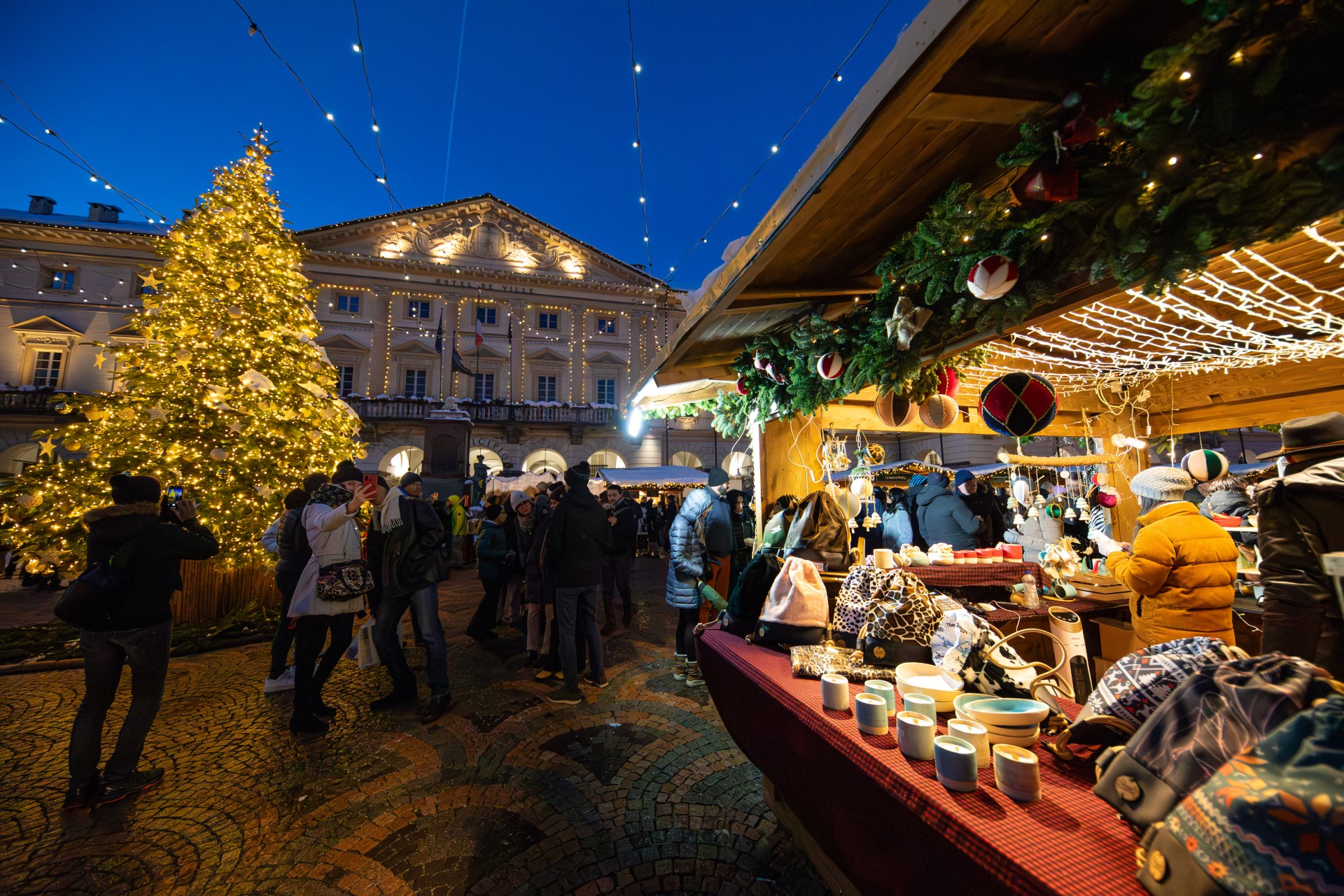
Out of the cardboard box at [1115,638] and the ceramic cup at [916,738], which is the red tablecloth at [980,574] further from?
the ceramic cup at [916,738]

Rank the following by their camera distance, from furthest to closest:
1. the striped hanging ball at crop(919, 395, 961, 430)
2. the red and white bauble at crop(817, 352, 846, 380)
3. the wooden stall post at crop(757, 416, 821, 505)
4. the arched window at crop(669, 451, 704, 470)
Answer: the arched window at crop(669, 451, 704, 470), the wooden stall post at crop(757, 416, 821, 505), the striped hanging ball at crop(919, 395, 961, 430), the red and white bauble at crop(817, 352, 846, 380)

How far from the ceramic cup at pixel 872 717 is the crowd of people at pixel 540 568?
201cm

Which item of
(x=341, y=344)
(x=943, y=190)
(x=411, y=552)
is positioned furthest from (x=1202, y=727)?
(x=341, y=344)

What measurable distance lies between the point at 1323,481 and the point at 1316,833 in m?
2.62

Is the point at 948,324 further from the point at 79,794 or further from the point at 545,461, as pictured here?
the point at 545,461

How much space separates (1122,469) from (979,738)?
7441 mm

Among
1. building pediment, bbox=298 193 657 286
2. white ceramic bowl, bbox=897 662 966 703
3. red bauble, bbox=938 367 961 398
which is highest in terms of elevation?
building pediment, bbox=298 193 657 286

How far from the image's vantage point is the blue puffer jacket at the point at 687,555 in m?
5.13

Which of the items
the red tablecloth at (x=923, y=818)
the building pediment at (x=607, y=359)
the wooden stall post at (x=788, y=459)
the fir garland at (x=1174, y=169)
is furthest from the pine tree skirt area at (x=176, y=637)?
the building pediment at (x=607, y=359)

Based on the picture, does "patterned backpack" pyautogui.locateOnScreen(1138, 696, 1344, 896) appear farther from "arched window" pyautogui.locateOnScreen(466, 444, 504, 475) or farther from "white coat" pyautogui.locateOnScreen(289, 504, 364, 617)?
"arched window" pyautogui.locateOnScreen(466, 444, 504, 475)

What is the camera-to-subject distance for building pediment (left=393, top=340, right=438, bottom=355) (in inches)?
969

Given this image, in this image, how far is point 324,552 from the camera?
394 centimetres

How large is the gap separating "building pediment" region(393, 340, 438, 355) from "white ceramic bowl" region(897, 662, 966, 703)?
88.3ft

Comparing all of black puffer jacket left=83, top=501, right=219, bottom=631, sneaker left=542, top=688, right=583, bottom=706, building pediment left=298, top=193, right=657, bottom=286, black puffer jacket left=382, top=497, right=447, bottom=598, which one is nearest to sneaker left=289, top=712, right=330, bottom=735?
black puffer jacket left=382, top=497, right=447, bottom=598
